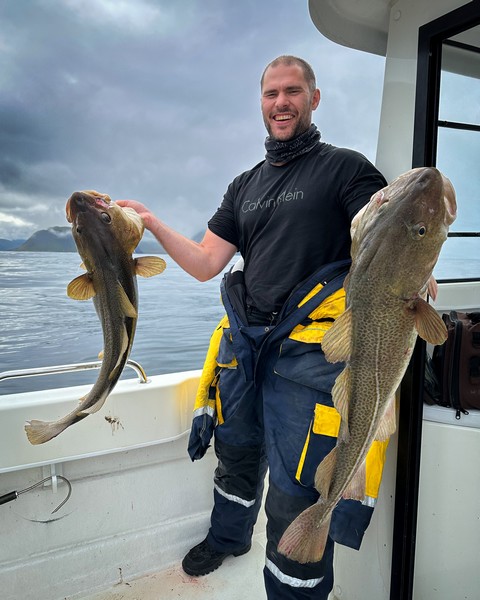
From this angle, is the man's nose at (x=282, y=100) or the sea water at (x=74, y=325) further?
the sea water at (x=74, y=325)

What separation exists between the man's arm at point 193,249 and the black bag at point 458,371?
1.23 meters

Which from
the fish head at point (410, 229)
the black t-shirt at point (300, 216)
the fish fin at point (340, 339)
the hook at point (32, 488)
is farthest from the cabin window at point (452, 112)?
the hook at point (32, 488)

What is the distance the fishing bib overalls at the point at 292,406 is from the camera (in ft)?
6.59

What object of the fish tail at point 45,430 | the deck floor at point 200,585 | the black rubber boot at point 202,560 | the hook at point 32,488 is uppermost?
the fish tail at point 45,430

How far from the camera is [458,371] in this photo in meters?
2.24

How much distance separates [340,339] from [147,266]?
30.2 inches

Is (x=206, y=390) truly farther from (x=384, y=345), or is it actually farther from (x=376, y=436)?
(x=384, y=345)

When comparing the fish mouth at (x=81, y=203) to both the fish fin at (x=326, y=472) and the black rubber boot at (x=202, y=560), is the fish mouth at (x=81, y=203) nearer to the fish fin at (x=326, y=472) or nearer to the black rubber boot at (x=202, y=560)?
the fish fin at (x=326, y=472)

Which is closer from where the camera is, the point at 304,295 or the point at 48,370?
the point at 304,295

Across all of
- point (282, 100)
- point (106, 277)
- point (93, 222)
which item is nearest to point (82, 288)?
point (106, 277)

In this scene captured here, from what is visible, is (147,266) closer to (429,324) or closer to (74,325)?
(429,324)

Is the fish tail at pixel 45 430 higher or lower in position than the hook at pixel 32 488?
higher

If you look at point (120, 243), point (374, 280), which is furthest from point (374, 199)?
point (120, 243)

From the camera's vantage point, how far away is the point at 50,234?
330 cm
